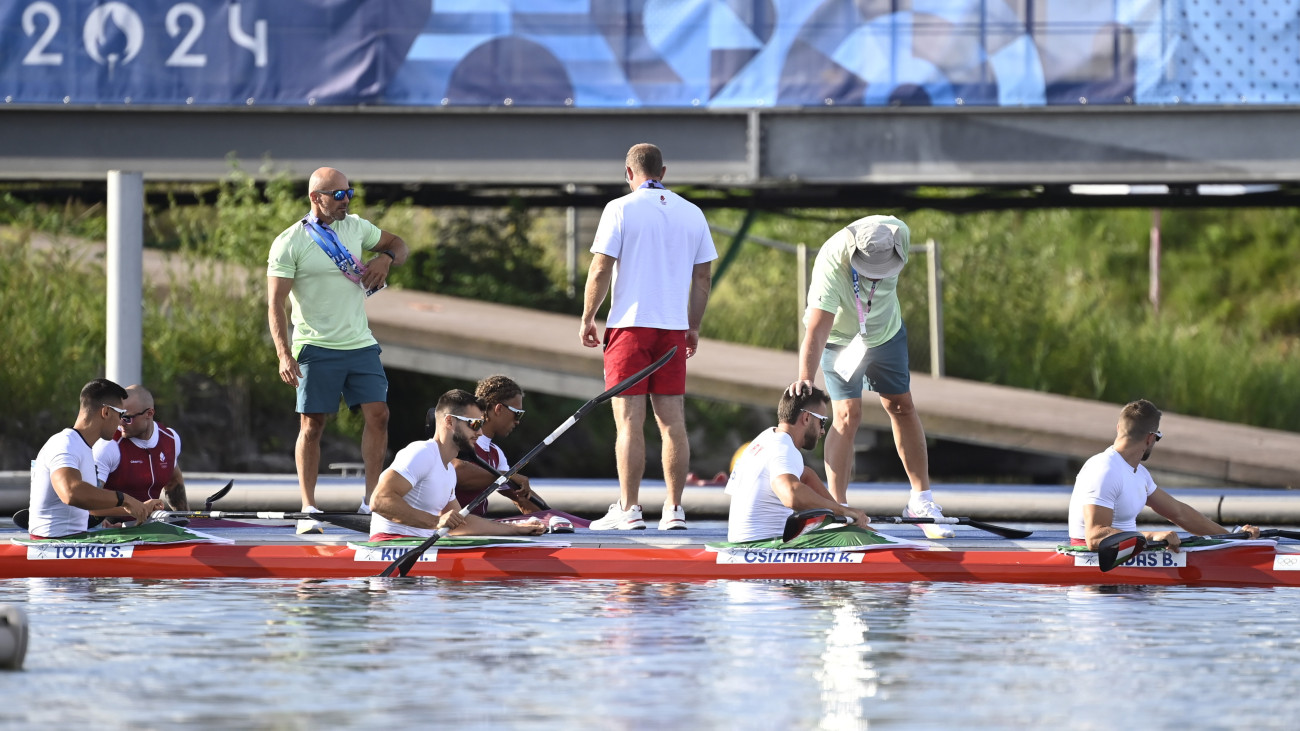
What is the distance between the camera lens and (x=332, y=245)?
10203mm

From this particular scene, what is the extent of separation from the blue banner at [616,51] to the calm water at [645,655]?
247 inches

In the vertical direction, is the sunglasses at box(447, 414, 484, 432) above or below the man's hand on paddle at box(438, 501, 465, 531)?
above

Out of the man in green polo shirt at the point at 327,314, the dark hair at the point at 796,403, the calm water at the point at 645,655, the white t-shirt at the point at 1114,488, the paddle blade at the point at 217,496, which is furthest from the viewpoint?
the paddle blade at the point at 217,496

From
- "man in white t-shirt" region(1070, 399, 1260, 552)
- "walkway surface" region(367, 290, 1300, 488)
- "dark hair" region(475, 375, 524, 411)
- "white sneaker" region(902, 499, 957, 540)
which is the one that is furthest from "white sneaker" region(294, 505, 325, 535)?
"walkway surface" region(367, 290, 1300, 488)

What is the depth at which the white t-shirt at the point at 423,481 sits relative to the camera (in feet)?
30.9

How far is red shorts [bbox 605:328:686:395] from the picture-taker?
9.80 m

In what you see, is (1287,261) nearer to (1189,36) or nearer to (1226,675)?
(1189,36)

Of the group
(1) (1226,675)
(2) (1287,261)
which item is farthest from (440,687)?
(2) (1287,261)

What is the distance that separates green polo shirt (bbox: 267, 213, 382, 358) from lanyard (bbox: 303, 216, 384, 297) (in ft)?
0.08

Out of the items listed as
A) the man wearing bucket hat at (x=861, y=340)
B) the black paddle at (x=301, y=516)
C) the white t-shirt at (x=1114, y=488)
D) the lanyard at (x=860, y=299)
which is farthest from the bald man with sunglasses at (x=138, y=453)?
the white t-shirt at (x=1114, y=488)

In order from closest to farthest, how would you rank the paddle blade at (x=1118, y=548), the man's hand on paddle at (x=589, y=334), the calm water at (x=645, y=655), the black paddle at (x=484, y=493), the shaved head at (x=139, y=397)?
the calm water at (x=645, y=655)
the paddle blade at (x=1118, y=548)
the black paddle at (x=484, y=493)
the man's hand on paddle at (x=589, y=334)
the shaved head at (x=139, y=397)

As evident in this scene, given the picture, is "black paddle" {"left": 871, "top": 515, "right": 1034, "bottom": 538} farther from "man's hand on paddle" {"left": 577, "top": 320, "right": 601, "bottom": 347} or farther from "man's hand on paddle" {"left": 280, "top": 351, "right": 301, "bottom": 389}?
"man's hand on paddle" {"left": 280, "top": 351, "right": 301, "bottom": 389}

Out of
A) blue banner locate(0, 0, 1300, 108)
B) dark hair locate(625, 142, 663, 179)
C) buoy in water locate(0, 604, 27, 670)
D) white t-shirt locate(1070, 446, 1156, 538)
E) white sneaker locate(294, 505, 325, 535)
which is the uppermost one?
blue banner locate(0, 0, 1300, 108)

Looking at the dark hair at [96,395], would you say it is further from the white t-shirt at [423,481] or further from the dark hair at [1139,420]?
the dark hair at [1139,420]
